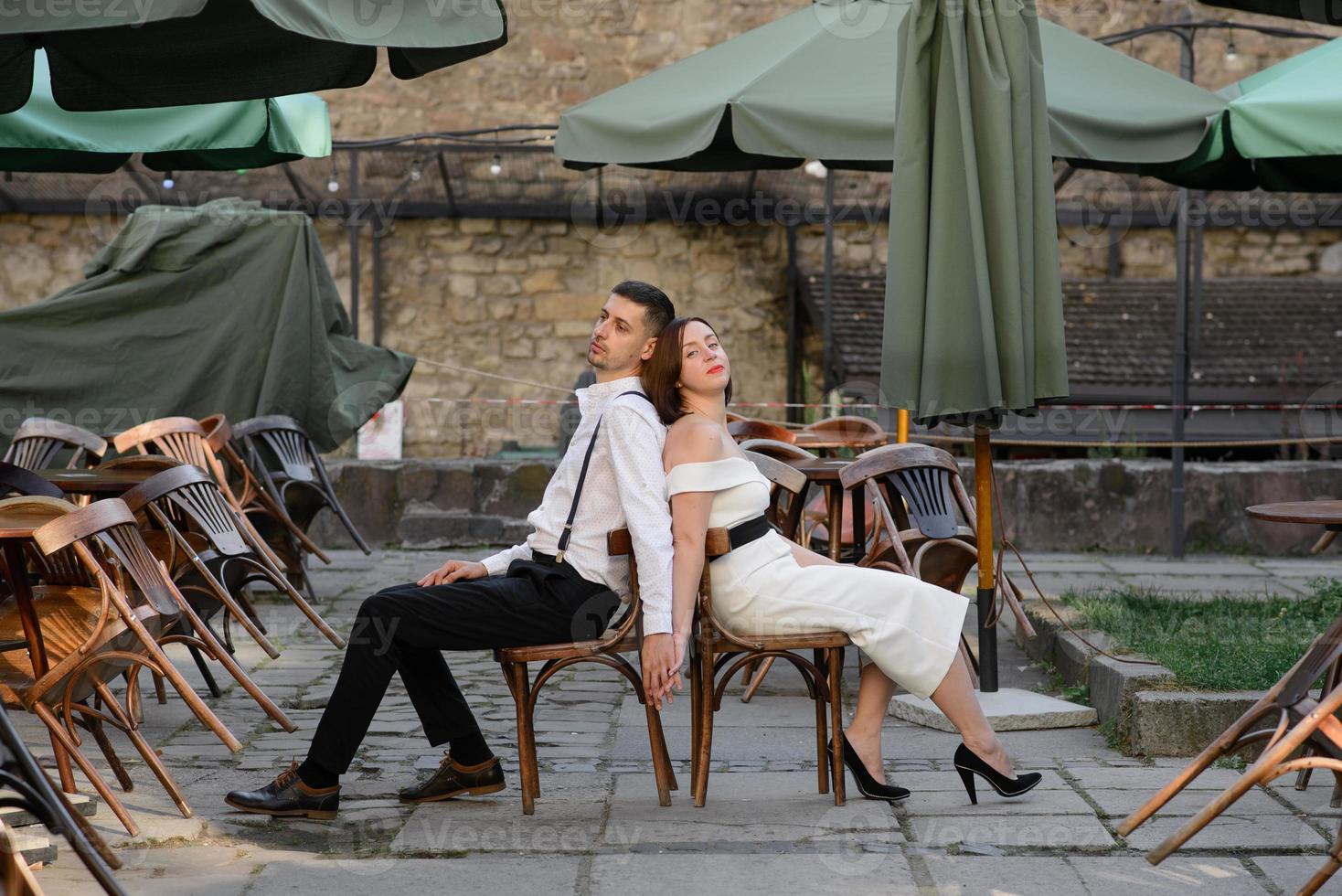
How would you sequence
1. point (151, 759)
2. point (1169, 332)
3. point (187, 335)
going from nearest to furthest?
point (151, 759) < point (187, 335) < point (1169, 332)

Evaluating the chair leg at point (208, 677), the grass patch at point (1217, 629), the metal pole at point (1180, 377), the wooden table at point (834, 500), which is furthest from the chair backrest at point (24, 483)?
the metal pole at point (1180, 377)

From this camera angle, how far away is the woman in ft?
12.0

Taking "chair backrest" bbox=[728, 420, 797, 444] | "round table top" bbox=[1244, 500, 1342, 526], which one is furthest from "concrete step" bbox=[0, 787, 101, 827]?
"chair backrest" bbox=[728, 420, 797, 444]

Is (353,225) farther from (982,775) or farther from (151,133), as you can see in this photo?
(982,775)

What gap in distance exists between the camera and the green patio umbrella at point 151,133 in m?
6.42

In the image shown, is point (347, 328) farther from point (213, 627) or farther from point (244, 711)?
point (244, 711)

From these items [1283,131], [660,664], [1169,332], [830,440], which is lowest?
[660,664]

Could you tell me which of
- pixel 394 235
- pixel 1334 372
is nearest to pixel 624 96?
pixel 394 235

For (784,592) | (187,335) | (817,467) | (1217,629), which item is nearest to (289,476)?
(187,335)

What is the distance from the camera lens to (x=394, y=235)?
12.7m

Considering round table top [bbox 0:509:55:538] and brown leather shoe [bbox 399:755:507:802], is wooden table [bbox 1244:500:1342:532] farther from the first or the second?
round table top [bbox 0:509:55:538]

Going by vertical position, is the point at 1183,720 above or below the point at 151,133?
below

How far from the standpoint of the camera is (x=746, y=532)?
3781mm

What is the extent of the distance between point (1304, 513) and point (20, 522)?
10.8 ft
